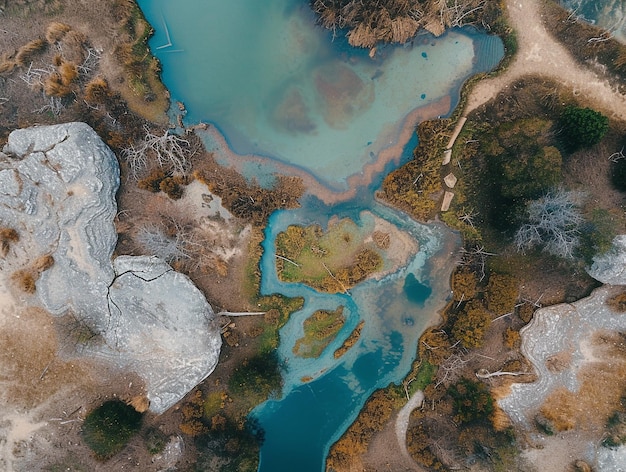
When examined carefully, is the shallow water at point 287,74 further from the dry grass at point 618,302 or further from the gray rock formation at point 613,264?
the dry grass at point 618,302

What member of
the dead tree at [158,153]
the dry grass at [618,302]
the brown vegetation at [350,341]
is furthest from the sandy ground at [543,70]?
the dead tree at [158,153]

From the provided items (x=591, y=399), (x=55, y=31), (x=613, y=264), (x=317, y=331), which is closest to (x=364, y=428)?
(x=317, y=331)

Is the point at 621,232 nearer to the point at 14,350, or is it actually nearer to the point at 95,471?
the point at 95,471

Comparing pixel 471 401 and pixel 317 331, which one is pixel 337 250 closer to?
pixel 317 331

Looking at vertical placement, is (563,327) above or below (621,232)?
below

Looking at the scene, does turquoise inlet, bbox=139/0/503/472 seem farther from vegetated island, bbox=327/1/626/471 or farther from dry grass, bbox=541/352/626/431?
dry grass, bbox=541/352/626/431

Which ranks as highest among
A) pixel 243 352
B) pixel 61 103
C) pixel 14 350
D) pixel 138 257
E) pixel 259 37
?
pixel 259 37

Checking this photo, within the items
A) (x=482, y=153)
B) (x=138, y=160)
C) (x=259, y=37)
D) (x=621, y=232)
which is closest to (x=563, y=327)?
(x=621, y=232)

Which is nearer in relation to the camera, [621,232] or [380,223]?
[621,232]
